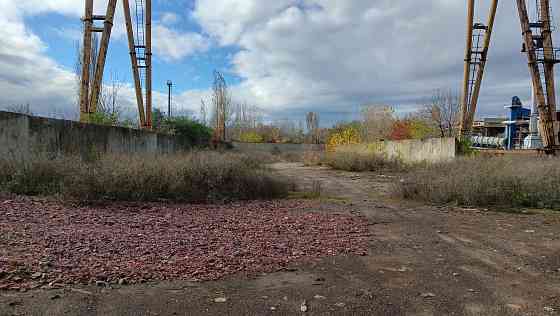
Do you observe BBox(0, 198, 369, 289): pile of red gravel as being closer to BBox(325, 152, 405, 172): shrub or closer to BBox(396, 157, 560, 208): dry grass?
BBox(396, 157, 560, 208): dry grass

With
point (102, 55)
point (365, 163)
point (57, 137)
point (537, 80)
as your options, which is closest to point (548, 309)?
point (57, 137)

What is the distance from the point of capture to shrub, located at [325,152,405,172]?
20484 mm

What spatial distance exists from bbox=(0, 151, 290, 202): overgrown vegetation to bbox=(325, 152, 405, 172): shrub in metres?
12.1

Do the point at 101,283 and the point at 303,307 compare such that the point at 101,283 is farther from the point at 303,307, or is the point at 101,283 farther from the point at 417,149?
the point at 417,149

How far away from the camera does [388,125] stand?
43531mm

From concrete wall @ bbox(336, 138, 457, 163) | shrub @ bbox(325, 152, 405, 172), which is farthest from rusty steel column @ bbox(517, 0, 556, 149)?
shrub @ bbox(325, 152, 405, 172)

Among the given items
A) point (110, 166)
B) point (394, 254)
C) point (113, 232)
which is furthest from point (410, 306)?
point (110, 166)

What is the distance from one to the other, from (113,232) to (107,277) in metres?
1.57

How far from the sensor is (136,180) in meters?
7.48

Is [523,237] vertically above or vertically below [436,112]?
below

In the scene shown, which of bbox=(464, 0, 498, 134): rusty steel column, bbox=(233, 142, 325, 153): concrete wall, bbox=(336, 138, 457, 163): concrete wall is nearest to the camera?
bbox=(336, 138, 457, 163): concrete wall

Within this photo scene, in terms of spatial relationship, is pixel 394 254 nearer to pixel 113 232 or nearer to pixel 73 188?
pixel 113 232

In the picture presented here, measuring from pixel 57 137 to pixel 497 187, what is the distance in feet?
34.7

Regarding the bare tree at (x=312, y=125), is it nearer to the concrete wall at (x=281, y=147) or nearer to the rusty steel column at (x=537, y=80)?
the concrete wall at (x=281, y=147)
